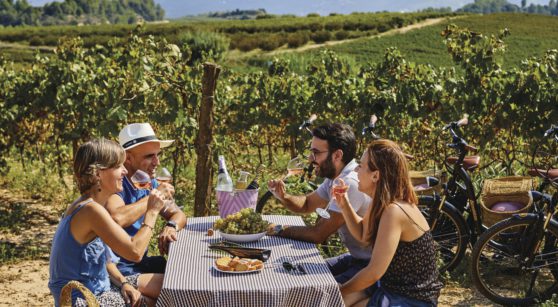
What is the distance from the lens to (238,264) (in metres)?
2.96

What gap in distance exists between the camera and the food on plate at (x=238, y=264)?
295 cm

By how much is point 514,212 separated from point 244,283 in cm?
276

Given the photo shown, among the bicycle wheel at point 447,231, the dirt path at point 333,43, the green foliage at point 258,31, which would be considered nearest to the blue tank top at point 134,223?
the bicycle wheel at point 447,231

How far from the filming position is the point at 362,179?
3.17 meters

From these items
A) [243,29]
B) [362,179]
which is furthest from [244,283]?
[243,29]

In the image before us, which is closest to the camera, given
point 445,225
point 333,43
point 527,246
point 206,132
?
point 527,246

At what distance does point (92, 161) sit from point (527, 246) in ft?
10.5

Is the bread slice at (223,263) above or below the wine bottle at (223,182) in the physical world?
below

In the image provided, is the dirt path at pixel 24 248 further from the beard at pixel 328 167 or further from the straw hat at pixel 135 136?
the beard at pixel 328 167

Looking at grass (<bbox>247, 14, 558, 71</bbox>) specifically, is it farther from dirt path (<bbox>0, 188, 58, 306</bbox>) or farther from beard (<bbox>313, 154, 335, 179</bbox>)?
beard (<bbox>313, 154, 335, 179</bbox>)

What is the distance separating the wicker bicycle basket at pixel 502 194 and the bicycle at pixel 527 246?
8 cm

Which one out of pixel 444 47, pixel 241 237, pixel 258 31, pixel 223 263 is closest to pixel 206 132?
pixel 241 237

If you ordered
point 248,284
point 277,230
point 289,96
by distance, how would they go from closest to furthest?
point 248,284, point 277,230, point 289,96

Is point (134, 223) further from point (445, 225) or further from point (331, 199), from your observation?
point (445, 225)
